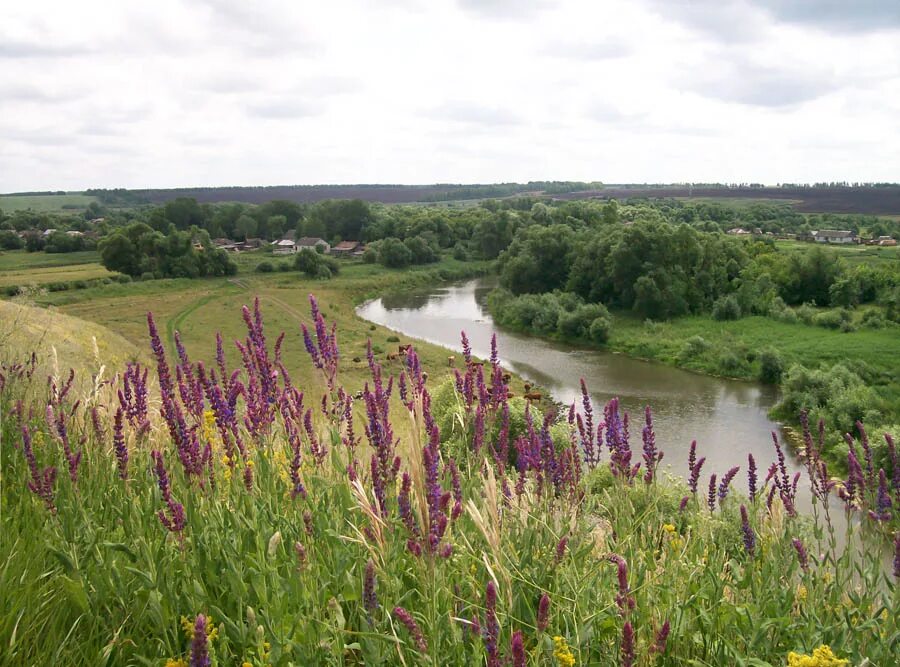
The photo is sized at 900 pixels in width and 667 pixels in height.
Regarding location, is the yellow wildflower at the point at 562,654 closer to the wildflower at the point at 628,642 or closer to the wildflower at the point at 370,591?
the wildflower at the point at 628,642

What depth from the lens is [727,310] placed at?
44688 millimetres

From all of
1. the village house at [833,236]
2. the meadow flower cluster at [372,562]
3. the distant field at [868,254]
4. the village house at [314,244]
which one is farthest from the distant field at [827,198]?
the meadow flower cluster at [372,562]

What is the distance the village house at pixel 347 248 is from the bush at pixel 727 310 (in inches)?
2115

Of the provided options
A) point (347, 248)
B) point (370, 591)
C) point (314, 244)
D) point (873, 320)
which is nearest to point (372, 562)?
point (370, 591)

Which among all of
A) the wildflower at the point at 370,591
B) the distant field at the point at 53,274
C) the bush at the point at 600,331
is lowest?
the bush at the point at 600,331

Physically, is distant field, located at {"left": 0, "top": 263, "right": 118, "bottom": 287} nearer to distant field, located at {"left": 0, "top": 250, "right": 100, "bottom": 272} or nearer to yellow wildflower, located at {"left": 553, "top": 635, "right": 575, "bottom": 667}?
distant field, located at {"left": 0, "top": 250, "right": 100, "bottom": 272}

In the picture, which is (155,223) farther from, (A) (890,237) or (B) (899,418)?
(A) (890,237)

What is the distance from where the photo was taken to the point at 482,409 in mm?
4375

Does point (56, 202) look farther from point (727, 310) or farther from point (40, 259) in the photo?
point (727, 310)

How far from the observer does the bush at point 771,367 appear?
3142 cm

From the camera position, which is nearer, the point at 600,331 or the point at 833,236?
the point at 600,331

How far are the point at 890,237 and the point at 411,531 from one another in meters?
104

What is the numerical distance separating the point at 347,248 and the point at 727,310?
58.6 metres

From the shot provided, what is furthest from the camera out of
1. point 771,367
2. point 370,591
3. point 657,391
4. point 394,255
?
point 394,255
